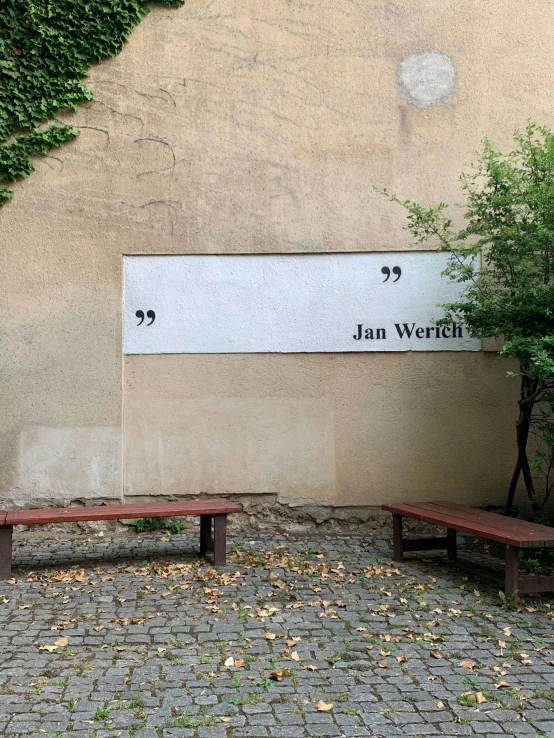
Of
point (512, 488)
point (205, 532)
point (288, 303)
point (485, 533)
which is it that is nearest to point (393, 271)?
point (288, 303)

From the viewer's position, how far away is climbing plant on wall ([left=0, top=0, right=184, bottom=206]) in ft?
23.5

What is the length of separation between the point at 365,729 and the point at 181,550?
349 centimetres

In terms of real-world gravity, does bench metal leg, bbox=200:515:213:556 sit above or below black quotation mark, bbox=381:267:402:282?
below

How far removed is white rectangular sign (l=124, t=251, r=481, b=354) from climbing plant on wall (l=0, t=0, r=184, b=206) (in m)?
1.39

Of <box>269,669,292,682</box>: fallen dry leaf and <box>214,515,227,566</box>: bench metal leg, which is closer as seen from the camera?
<box>269,669,292,682</box>: fallen dry leaf

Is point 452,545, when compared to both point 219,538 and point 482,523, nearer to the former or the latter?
point 482,523

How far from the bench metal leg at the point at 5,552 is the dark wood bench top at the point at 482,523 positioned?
3038 mm

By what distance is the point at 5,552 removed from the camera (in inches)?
231

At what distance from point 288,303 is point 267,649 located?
364 cm

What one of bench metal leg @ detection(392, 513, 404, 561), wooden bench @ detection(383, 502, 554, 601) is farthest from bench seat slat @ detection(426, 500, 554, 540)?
bench metal leg @ detection(392, 513, 404, 561)

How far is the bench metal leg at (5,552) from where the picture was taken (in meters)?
5.84

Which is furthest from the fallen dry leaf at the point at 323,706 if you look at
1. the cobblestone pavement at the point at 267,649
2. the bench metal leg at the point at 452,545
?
the bench metal leg at the point at 452,545

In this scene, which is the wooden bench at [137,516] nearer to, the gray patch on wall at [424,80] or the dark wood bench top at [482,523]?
the dark wood bench top at [482,523]

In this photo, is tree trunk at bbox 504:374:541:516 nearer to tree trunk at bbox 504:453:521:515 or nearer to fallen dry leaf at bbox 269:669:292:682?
tree trunk at bbox 504:453:521:515
